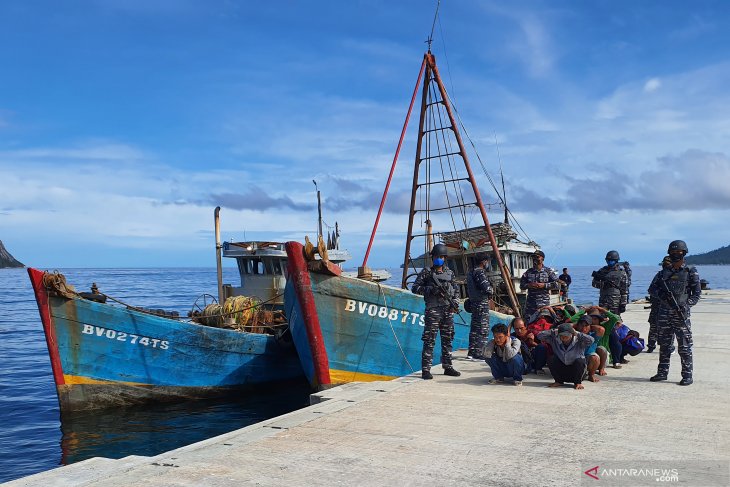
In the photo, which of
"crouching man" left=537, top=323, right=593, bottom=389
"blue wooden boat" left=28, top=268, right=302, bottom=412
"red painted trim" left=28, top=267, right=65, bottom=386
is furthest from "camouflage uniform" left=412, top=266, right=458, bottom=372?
"red painted trim" left=28, top=267, right=65, bottom=386

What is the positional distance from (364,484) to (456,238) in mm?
14613

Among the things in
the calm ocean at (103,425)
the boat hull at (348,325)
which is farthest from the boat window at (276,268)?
the boat hull at (348,325)

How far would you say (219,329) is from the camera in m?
13.2

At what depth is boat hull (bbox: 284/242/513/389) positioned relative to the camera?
10.9 m

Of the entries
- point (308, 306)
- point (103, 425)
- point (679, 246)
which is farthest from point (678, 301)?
point (103, 425)

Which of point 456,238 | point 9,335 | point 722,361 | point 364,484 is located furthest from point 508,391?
point 9,335

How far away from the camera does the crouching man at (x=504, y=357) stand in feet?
27.6

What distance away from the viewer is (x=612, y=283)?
38.3 ft

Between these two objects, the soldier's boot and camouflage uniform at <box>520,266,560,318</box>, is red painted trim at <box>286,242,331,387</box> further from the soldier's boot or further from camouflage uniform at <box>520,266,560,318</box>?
camouflage uniform at <box>520,266,560,318</box>

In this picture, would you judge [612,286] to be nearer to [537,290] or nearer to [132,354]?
[537,290]

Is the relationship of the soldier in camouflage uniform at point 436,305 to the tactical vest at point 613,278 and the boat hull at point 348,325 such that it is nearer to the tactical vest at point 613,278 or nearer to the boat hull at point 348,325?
the boat hull at point 348,325

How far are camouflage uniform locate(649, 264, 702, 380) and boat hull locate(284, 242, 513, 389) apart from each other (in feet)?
13.9

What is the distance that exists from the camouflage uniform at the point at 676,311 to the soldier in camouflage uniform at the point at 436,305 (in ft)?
8.99

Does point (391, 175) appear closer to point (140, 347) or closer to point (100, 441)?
point (140, 347)
